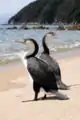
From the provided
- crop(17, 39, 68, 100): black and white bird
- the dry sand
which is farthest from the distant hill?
crop(17, 39, 68, 100): black and white bird

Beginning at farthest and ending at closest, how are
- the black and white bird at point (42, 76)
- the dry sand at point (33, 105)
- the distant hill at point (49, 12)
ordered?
the distant hill at point (49, 12), the black and white bird at point (42, 76), the dry sand at point (33, 105)

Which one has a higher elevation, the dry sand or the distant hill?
the dry sand

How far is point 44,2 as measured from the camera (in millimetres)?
170750

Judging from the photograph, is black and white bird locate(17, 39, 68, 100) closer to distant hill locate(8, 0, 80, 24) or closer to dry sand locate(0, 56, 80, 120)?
dry sand locate(0, 56, 80, 120)

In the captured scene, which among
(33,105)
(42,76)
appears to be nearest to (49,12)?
(42,76)

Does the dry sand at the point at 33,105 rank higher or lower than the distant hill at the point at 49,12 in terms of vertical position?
higher

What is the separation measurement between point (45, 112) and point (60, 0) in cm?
15632

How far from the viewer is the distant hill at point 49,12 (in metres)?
136

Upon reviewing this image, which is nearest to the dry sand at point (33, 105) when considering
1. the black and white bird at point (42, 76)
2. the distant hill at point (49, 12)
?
the black and white bird at point (42, 76)

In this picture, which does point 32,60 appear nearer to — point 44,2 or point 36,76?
point 36,76

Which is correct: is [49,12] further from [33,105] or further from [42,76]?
[33,105]

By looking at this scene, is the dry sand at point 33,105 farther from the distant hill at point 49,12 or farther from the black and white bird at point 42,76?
the distant hill at point 49,12

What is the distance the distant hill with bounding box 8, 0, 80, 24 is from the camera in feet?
447

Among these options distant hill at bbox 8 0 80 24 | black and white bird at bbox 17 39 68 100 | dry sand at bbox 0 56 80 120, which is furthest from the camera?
distant hill at bbox 8 0 80 24
